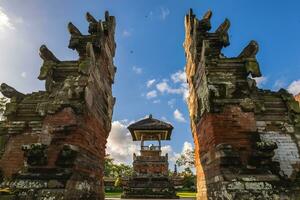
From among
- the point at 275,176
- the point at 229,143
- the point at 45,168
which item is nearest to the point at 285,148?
the point at 275,176

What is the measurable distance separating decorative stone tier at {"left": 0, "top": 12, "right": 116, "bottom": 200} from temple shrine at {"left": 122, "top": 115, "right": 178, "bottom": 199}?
11.7m

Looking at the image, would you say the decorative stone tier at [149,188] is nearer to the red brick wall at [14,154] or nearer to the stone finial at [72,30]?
the red brick wall at [14,154]

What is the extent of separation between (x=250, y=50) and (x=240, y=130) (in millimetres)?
2187

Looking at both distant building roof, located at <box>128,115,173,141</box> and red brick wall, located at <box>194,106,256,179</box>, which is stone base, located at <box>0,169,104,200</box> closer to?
red brick wall, located at <box>194,106,256,179</box>

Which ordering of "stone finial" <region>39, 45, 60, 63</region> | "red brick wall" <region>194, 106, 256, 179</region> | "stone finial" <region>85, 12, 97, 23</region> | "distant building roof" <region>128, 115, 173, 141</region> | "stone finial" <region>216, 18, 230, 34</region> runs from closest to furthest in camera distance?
"red brick wall" <region>194, 106, 256, 179</region> < "stone finial" <region>39, 45, 60, 63</region> < "stone finial" <region>216, 18, 230, 34</region> < "stone finial" <region>85, 12, 97, 23</region> < "distant building roof" <region>128, 115, 173, 141</region>

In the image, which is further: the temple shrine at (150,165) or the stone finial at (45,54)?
the temple shrine at (150,165)

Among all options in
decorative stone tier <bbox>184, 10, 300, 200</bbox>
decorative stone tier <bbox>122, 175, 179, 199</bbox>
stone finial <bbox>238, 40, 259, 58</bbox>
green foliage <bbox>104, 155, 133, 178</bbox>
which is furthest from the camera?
green foliage <bbox>104, 155, 133, 178</bbox>

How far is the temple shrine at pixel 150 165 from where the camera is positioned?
17656 millimetres

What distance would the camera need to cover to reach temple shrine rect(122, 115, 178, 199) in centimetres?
1766

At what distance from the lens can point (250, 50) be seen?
591 cm

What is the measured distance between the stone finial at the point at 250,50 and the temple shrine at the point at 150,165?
539 inches

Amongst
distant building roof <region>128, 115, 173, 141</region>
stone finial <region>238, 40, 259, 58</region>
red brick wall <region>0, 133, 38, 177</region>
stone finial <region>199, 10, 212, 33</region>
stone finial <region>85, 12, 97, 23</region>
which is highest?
distant building roof <region>128, 115, 173, 141</region>

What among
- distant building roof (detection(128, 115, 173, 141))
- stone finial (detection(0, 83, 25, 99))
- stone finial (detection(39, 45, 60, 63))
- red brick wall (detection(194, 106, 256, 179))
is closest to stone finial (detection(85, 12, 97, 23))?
stone finial (detection(39, 45, 60, 63))

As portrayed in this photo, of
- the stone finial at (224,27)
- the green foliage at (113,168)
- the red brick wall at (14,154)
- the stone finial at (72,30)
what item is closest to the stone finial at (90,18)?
the stone finial at (72,30)
